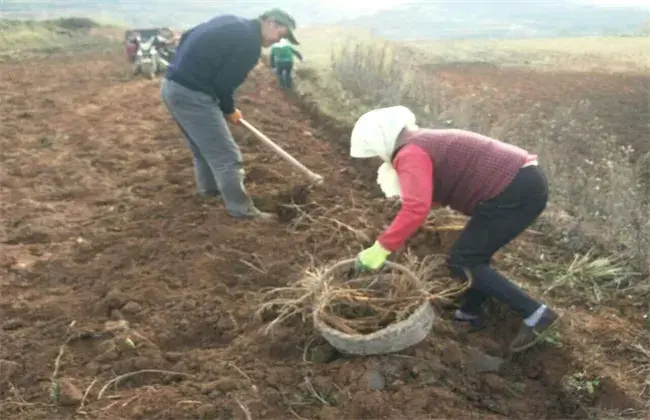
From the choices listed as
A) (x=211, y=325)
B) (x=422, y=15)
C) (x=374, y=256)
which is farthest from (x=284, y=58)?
(x=422, y=15)

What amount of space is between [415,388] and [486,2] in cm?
2433

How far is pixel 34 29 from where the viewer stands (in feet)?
60.6

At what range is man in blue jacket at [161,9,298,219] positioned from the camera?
4371 mm

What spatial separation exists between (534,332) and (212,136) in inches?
102

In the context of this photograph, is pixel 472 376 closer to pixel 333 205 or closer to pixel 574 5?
pixel 333 205

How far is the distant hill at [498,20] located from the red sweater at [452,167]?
58.2 feet

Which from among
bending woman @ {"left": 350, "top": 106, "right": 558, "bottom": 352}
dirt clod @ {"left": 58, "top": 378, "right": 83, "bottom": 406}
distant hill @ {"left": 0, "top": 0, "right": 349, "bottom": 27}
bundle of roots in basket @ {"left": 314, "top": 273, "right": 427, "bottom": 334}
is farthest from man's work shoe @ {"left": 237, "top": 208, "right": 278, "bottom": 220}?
distant hill @ {"left": 0, "top": 0, "right": 349, "bottom": 27}

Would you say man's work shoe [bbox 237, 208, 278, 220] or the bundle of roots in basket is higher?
the bundle of roots in basket

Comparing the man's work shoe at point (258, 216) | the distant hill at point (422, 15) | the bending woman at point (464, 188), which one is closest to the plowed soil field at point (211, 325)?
the man's work shoe at point (258, 216)

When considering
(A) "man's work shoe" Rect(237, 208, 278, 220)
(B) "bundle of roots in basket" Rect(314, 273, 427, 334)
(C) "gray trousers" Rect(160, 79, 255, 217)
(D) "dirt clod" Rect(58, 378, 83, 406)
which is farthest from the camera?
(A) "man's work shoe" Rect(237, 208, 278, 220)

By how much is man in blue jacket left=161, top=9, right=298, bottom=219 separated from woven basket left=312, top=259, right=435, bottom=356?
1.89m

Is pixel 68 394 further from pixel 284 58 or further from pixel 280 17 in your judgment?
pixel 284 58

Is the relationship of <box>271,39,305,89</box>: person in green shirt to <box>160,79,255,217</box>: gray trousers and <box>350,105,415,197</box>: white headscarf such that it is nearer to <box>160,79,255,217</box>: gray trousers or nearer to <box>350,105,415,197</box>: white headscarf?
<box>160,79,255,217</box>: gray trousers

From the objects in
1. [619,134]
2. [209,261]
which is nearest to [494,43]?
[619,134]
